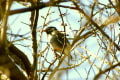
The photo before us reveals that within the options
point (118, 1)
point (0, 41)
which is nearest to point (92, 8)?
point (118, 1)

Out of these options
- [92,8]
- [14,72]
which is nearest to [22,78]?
[14,72]

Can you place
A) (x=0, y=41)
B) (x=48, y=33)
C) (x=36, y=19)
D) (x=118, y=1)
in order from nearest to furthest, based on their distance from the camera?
(x=0, y=41) → (x=118, y=1) → (x=36, y=19) → (x=48, y=33)

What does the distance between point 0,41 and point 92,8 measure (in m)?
1.65

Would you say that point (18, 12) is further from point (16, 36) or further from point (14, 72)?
point (14, 72)

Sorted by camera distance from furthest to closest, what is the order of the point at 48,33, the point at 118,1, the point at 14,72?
the point at 48,33 → the point at 14,72 → the point at 118,1

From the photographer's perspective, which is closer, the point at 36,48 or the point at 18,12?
the point at 18,12

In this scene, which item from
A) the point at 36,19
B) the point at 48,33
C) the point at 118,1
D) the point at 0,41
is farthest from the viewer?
the point at 48,33

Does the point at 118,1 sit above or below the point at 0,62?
above

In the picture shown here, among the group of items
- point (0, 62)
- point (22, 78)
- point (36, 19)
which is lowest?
point (22, 78)

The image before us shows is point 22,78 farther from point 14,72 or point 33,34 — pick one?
point 33,34

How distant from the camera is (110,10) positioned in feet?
16.0

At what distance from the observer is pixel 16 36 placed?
3988mm

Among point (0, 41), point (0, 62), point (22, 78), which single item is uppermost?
point (0, 41)

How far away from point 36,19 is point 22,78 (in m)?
1.06
